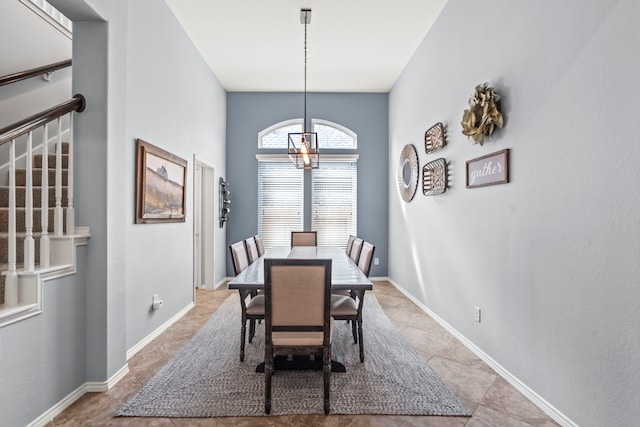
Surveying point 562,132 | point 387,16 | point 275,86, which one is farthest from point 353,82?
point 562,132

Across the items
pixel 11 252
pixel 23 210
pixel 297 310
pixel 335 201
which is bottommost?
pixel 297 310

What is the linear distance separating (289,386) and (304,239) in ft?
7.96

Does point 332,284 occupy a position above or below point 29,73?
below

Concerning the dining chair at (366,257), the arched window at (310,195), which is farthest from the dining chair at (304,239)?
the dining chair at (366,257)

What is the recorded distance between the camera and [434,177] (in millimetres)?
3574

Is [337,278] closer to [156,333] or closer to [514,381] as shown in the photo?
[514,381]

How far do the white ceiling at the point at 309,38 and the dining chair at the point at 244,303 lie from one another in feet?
8.28

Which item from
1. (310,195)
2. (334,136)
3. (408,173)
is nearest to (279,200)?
(310,195)

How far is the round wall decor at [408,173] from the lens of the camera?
14.0ft

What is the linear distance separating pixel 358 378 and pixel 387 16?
3.62 m

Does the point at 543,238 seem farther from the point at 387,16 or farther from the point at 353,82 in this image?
the point at 353,82

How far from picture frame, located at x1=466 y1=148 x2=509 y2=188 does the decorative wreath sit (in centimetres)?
17

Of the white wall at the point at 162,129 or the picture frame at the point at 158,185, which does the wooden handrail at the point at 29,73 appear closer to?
the white wall at the point at 162,129

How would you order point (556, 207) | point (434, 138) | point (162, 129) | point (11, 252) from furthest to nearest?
point (434, 138) → point (162, 129) → point (556, 207) → point (11, 252)
